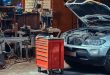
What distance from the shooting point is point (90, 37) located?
888cm

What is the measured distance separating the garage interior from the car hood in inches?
40.9

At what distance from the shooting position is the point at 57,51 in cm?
841

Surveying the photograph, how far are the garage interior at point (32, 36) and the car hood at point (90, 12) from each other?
3.41 ft

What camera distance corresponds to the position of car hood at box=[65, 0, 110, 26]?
916cm

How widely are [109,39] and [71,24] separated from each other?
17.1 ft

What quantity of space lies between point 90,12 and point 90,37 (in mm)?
1069

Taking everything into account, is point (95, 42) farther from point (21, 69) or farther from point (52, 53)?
point (21, 69)

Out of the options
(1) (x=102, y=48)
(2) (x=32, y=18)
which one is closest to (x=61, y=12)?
(2) (x=32, y=18)

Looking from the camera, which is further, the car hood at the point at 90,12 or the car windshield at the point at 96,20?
the car windshield at the point at 96,20

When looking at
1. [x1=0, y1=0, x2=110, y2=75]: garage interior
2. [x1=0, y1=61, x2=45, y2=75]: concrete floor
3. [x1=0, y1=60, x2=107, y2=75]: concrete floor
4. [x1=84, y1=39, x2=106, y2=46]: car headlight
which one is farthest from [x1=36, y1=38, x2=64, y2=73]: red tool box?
[x1=84, y1=39, x2=106, y2=46]: car headlight

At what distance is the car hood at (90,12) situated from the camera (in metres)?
9.16

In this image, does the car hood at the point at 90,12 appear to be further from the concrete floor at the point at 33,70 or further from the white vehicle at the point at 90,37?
the concrete floor at the point at 33,70

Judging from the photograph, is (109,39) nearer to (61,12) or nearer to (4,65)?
(4,65)

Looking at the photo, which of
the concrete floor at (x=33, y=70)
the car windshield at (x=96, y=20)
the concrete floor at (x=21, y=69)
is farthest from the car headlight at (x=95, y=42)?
the concrete floor at (x=21, y=69)
